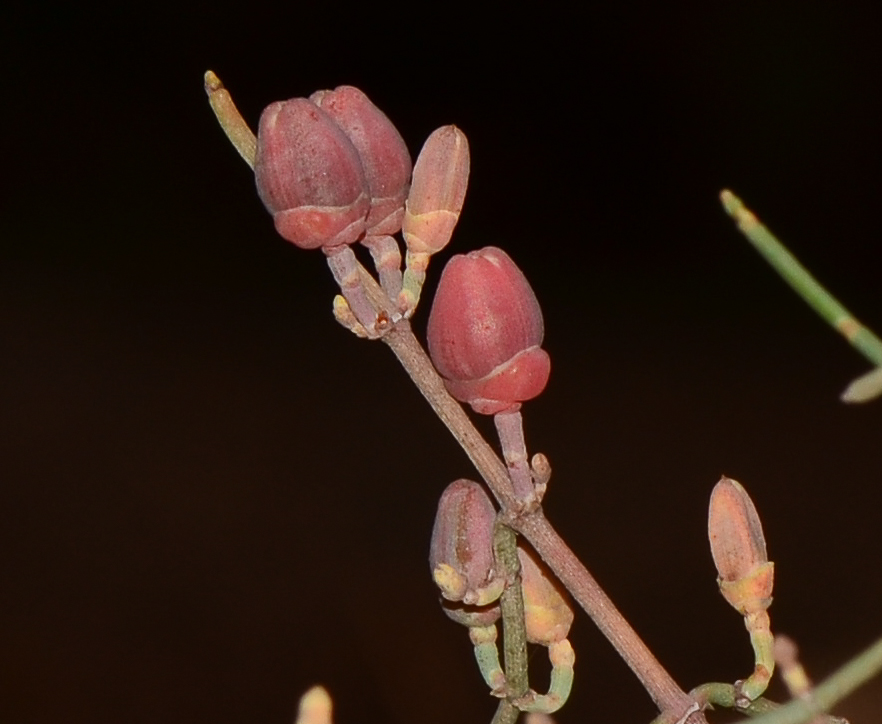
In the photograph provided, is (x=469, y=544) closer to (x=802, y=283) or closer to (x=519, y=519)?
(x=519, y=519)

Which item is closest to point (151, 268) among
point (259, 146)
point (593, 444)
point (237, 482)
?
point (237, 482)

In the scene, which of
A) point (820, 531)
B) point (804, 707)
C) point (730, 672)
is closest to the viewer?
point (804, 707)

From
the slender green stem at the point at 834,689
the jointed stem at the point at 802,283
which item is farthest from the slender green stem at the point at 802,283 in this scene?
the slender green stem at the point at 834,689

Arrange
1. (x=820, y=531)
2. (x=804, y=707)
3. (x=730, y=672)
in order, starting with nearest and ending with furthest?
1. (x=804, y=707)
2. (x=730, y=672)
3. (x=820, y=531)

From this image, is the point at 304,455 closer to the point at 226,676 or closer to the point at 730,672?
the point at 226,676

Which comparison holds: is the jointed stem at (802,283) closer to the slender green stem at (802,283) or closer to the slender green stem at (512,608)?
the slender green stem at (802,283)

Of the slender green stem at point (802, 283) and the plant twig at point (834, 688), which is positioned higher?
the slender green stem at point (802, 283)
